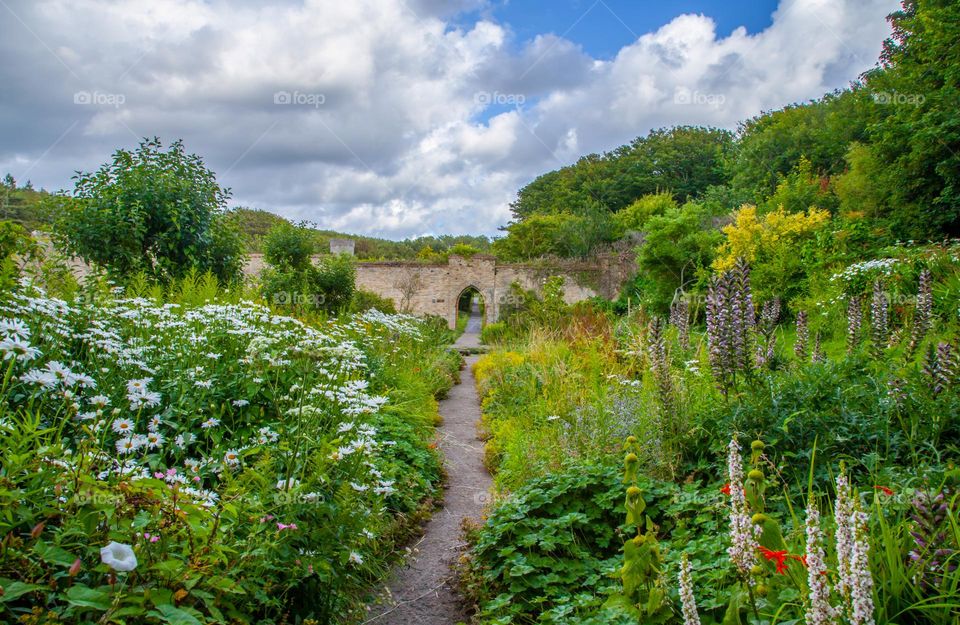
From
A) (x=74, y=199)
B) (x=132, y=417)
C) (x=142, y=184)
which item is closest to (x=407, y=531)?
(x=132, y=417)

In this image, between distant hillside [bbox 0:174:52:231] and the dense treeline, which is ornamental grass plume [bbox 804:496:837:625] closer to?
the dense treeline

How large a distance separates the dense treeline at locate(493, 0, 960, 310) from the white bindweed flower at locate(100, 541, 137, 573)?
12534mm

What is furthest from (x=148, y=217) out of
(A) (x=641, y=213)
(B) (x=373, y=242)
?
(B) (x=373, y=242)

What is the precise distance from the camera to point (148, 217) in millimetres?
7293

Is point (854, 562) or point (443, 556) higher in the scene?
point (854, 562)

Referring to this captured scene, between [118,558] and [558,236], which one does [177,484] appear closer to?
[118,558]

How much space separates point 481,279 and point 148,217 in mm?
17561

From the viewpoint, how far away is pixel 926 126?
35.4 feet

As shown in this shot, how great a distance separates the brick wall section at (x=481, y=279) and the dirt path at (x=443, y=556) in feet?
56.5

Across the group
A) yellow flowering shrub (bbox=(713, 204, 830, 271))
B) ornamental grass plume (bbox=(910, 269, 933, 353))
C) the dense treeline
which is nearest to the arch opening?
the dense treeline

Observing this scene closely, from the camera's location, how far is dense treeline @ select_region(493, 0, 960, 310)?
36.3ft

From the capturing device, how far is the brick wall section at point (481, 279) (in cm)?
2312

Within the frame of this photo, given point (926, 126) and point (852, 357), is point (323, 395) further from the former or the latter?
point (926, 126)

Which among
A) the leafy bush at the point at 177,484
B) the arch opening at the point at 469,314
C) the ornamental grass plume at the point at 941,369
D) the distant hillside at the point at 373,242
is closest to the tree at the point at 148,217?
the leafy bush at the point at 177,484
